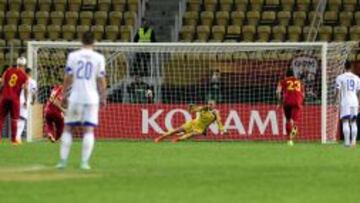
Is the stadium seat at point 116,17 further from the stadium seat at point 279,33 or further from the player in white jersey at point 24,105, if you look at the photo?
the player in white jersey at point 24,105

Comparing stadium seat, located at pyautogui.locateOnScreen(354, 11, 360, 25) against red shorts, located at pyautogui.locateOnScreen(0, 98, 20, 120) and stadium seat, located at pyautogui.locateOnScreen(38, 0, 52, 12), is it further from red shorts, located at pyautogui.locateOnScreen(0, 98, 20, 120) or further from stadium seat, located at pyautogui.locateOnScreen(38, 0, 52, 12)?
red shorts, located at pyautogui.locateOnScreen(0, 98, 20, 120)

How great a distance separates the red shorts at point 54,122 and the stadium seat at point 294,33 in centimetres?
937

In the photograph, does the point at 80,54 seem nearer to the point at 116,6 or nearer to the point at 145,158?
the point at 145,158

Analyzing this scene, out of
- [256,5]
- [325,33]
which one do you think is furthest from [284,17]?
[325,33]

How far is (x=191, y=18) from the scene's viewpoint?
3625 centimetres

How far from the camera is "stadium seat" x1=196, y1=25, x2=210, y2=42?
3547 cm

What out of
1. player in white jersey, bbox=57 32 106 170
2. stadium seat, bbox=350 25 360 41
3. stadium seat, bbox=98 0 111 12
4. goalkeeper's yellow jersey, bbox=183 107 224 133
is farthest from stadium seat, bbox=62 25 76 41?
player in white jersey, bbox=57 32 106 170

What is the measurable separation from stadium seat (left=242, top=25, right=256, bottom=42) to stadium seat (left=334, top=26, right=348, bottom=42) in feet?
8.46

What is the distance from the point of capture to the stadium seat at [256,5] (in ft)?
119

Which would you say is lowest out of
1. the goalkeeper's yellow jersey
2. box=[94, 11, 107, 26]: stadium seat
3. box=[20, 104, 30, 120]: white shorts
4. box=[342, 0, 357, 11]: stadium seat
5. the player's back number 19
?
the goalkeeper's yellow jersey

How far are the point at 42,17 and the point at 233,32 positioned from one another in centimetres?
655

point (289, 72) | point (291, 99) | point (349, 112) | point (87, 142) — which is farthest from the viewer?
point (289, 72)

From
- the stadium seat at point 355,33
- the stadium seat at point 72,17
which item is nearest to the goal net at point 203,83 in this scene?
the stadium seat at point 355,33

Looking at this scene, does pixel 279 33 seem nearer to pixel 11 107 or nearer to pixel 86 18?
pixel 86 18
